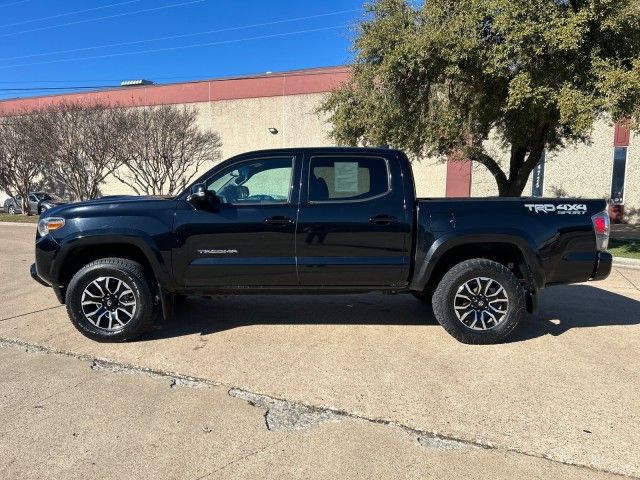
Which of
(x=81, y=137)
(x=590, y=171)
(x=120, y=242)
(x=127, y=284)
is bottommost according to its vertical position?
(x=127, y=284)

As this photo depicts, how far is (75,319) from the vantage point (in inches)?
179

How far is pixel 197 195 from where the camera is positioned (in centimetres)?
432

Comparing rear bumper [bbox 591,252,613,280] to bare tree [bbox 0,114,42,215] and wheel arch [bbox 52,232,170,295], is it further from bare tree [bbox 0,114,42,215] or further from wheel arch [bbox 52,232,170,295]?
bare tree [bbox 0,114,42,215]

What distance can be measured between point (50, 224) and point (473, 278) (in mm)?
4139

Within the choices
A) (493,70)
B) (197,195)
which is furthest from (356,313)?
(493,70)

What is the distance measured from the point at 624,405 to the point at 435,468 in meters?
1.65

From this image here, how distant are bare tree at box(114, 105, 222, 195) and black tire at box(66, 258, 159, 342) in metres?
17.7

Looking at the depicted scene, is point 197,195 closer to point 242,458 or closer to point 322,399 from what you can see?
point 322,399

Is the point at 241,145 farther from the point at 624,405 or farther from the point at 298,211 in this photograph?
the point at 624,405

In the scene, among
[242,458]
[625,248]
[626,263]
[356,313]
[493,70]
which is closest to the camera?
[242,458]

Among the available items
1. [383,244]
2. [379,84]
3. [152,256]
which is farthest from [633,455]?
[379,84]

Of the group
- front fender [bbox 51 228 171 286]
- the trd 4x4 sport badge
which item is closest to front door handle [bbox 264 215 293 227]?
front fender [bbox 51 228 171 286]

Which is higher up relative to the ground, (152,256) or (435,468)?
(152,256)

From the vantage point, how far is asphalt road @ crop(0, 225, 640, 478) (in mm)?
2666
